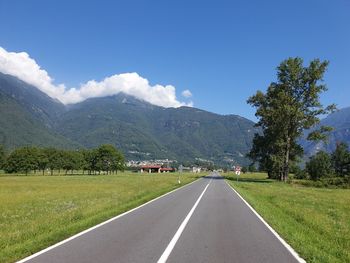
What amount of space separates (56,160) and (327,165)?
275 ft

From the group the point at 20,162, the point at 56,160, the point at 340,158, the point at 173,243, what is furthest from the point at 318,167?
the point at 173,243

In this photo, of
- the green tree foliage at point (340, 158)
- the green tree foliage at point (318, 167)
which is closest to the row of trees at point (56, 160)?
the green tree foliage at point (318, 167)

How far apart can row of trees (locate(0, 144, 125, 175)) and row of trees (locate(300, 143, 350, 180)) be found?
6693cm

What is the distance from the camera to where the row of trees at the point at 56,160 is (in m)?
125

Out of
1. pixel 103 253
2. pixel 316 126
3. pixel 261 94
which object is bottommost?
pixel 103 253

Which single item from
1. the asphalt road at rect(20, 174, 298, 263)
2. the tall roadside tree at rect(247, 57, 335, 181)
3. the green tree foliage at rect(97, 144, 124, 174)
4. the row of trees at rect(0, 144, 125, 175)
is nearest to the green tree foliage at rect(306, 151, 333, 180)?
the tall roadside tree at rect(247, 57, 335, 181)

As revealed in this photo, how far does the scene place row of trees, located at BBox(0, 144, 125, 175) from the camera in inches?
4906

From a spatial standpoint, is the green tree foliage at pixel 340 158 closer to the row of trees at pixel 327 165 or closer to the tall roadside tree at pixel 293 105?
the row of trees at pixel 327 165

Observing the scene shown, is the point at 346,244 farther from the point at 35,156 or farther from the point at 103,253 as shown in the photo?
the point at 35,156

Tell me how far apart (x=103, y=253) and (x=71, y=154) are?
144m

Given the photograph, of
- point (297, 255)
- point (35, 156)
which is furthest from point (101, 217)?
point (35, 156)

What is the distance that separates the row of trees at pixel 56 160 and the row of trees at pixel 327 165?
66.9 m

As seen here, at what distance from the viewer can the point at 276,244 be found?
12.0m

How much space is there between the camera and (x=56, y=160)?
140 meters
